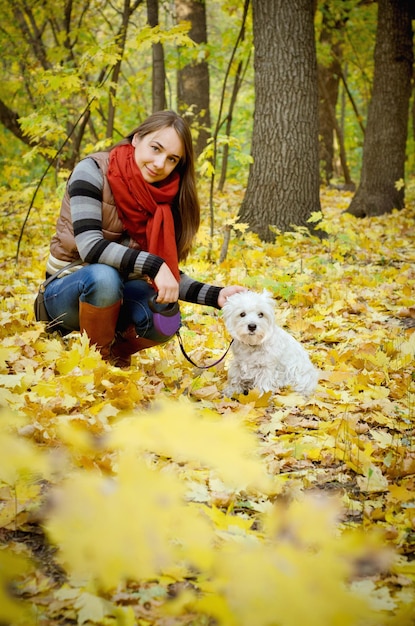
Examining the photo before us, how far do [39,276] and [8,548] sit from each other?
427 cm

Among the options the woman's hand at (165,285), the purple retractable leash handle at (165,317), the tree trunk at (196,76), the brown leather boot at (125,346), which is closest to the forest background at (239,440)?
the brown leather boot at (125,346)

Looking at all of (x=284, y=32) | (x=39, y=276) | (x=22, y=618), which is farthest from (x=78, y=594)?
(x=284, y=32)

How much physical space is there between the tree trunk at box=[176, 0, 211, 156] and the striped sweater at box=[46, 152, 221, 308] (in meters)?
7.91

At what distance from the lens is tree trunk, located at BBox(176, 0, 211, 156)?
1057 centimetres

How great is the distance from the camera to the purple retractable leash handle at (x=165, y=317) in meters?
3.11

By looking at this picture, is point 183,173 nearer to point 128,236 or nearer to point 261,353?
point 128,236

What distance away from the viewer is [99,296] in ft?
9.81

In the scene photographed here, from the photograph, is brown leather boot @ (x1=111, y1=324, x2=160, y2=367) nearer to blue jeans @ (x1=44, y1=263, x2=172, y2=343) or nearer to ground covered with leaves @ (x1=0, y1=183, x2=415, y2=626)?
blue jeans @ (x1=44, y1=263, x2=172, y2=343)

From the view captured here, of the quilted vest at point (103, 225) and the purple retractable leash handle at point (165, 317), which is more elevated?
the quilted vest at point (103, 225)

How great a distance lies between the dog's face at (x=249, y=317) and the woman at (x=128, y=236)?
0.11 metres

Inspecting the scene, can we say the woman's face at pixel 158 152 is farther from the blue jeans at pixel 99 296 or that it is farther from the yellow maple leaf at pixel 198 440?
the yellow maple leaf at pixel 198 440

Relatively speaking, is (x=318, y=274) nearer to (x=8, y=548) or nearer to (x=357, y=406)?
(x=357, y=406)

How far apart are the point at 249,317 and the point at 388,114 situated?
7314mm

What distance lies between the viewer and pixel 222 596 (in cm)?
135
